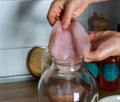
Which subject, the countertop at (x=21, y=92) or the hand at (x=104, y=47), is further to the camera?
the countertop at (x=21, y=92)

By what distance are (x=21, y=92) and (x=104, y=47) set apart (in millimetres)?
377

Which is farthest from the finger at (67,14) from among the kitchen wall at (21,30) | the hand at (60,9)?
the kitchen wall at (21,30)

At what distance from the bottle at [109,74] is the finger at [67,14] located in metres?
0.29

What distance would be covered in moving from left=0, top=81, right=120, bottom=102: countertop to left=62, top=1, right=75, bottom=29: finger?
0.33 meters

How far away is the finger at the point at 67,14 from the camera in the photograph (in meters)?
0.60

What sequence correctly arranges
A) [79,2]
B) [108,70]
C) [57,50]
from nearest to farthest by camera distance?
[57,50], [79,2], [108,70]

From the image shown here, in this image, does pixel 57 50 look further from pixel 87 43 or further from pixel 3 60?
pixel 3 60

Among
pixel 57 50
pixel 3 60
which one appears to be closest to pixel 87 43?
pixel 57 50

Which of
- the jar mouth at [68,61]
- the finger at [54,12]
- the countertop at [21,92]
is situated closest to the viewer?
the jar mouth at [68,61]

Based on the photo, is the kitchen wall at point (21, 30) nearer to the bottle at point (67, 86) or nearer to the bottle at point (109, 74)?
the bottle at point (109, 74)

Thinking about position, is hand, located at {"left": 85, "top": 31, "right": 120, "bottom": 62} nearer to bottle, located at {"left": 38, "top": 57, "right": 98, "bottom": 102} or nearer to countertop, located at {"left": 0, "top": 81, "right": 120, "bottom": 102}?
bottle, located at {"left": 38, "top": 57, "right": 98, "bottom": 102}

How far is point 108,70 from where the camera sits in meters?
0.89

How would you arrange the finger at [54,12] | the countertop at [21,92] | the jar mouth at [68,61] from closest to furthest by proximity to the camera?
the jar mouth at [68,61], the finger at [54,12], the countertop at [21,92]

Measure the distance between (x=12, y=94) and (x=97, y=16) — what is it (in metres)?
0.38
